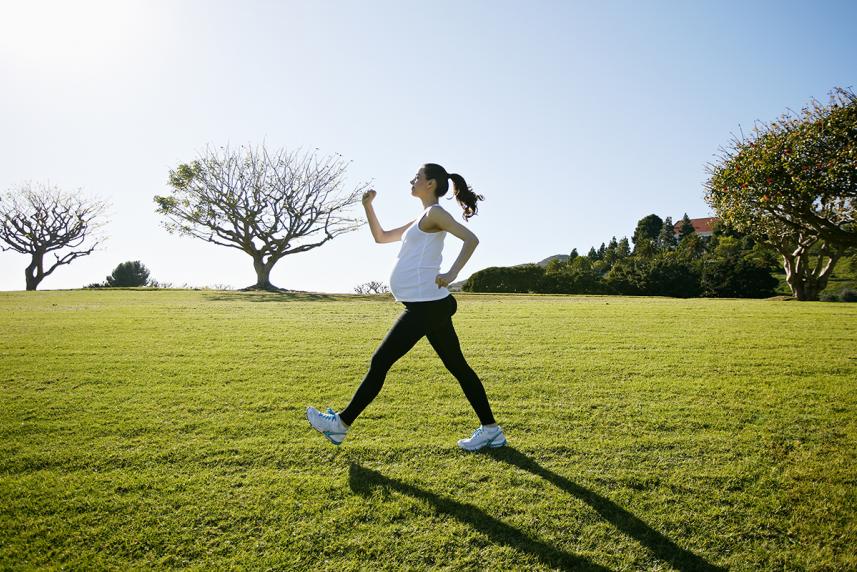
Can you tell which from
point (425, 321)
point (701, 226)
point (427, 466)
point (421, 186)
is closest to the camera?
point (427, 466)

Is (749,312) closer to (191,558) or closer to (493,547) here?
(493,547)

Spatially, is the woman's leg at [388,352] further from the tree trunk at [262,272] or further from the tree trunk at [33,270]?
the tree trunk at [33,270]

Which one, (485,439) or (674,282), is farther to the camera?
(674,282)

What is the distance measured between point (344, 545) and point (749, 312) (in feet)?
51.4

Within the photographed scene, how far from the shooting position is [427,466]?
12.1ft

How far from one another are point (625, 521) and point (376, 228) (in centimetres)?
338

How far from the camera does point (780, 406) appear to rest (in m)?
5.21

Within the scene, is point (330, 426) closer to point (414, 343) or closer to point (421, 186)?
point (414, 343)

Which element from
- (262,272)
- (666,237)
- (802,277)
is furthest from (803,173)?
(666,237)

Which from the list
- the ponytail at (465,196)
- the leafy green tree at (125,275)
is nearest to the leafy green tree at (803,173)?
the ponytail at (465,196)

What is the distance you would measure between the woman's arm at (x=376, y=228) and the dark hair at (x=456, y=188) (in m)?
0.63

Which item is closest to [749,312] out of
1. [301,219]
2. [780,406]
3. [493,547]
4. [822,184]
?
[822,184]

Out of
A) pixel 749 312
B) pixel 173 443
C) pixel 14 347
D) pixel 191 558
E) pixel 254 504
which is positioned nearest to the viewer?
pixel 191 558

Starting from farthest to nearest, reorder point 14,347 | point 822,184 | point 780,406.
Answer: point 822,184, point 14,347, point 780,406
